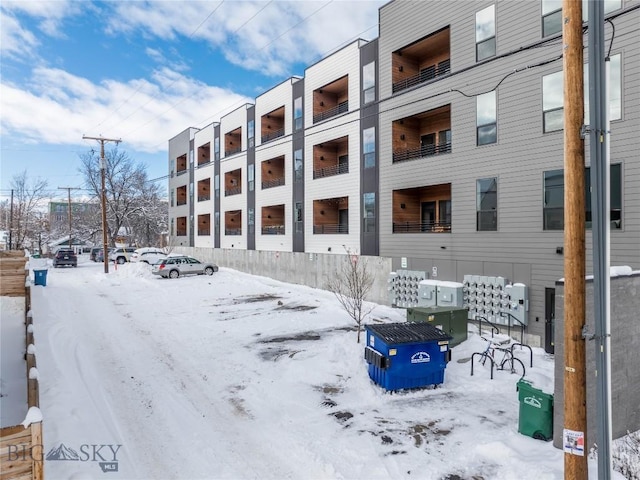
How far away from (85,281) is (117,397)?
2262 cm

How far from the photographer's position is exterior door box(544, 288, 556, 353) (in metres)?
12.2

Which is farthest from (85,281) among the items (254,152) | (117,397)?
(117,397)

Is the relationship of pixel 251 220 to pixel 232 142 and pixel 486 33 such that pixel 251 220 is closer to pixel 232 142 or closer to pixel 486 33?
pixel 232 142

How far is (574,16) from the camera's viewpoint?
15.2 feet

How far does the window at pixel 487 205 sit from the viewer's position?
47.2 ft

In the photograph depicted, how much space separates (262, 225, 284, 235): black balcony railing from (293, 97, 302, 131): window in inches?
279

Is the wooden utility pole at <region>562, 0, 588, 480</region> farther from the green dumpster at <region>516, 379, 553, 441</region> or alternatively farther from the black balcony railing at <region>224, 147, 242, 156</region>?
the black balcony railing at <region>224, 147, 242, 156</region>

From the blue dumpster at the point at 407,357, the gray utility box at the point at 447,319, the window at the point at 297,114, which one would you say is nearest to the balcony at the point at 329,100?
the window at the point at 297,114

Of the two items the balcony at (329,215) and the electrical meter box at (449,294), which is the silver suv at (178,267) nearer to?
the balcony at (329,215)

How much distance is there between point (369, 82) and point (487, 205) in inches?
371

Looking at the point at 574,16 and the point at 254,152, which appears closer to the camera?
the point at 574,16

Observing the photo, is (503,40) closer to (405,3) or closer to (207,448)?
(405,3)

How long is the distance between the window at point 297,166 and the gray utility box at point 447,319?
1568 centimetres

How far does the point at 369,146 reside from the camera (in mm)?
20016
